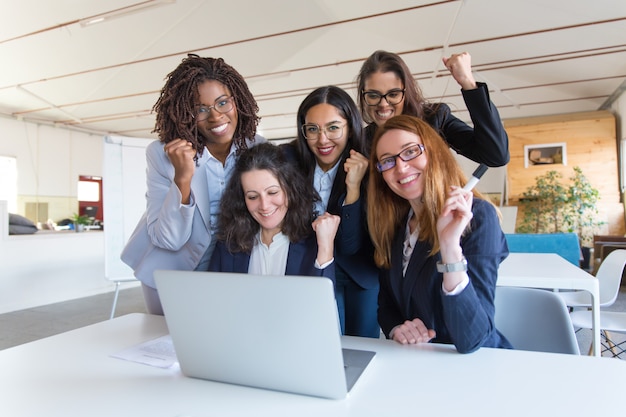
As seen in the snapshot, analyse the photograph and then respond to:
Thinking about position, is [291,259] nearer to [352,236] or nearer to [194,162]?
[352,236]

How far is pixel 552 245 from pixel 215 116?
4082 mm

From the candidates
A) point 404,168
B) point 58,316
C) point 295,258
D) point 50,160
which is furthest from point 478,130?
point 50,160

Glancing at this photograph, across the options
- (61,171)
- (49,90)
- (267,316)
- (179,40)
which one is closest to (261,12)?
(179,40)

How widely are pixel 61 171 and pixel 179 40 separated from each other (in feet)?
17.6

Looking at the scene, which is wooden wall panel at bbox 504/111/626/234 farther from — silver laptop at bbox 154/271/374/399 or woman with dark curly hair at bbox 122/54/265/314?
silver laptop at bbox 154/271/374/399

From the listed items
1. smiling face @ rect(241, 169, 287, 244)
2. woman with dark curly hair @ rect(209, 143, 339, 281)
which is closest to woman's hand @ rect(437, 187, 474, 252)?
woman with dark curly hair @ rect(209, 143, 339, 281)

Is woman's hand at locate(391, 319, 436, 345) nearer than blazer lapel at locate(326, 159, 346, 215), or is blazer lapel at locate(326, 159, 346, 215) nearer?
woman's hand at locate(391, 319, 436, 345)

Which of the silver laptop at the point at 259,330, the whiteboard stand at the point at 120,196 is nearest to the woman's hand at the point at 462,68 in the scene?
the silver laptop at the point at 259,330

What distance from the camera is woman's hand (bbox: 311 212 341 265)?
131 centimetres

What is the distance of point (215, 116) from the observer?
1.48m

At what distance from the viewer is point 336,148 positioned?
153cm

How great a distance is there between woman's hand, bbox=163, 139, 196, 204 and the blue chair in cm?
381

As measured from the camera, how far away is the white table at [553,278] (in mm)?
2020

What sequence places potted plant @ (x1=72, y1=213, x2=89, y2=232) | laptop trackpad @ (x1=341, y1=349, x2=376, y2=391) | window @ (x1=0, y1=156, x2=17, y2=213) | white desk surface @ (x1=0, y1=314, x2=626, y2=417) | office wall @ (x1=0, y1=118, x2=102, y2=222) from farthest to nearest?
office wall @ (x1=0, y1=118, x2=102, y2=222), window @ (x1=0, y1=156, x2=17, y2=213), potted plant @ (x1=72, y1=213, x2=89, y2=232), laptop trackpad @ (x1=341, y1=349, x2=376, y2=391), white desk surface @ (x1=0, y1=314, x2=626, y2=417)
